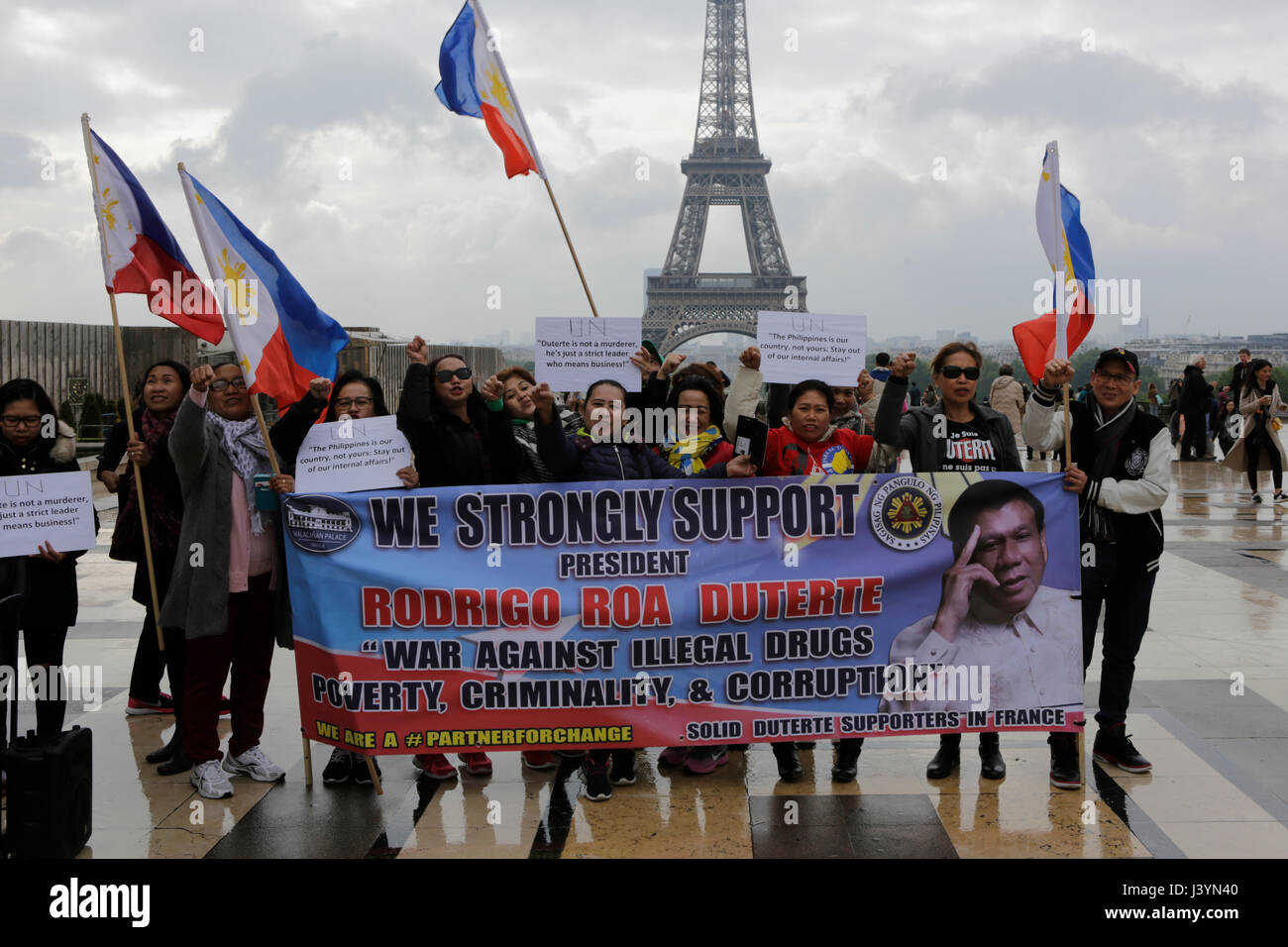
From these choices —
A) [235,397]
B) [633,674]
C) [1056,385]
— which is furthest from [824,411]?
[235,397]

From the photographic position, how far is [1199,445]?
73.6ft

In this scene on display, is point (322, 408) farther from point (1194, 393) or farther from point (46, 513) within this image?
point (1194, 393)

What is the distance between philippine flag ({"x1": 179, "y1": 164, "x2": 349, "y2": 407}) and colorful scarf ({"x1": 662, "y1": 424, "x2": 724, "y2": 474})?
5.12ft

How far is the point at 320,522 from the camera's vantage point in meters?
4.99

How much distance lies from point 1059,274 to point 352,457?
3158 millimetres

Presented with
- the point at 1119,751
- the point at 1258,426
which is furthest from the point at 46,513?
the point at 1258,426

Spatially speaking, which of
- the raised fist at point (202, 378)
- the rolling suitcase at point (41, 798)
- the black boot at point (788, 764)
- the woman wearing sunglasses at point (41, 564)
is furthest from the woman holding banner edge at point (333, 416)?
the black boot at point (788, 764)

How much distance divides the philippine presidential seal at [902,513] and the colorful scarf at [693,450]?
79 centimetres

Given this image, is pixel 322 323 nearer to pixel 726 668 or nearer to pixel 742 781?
pixel 726 668

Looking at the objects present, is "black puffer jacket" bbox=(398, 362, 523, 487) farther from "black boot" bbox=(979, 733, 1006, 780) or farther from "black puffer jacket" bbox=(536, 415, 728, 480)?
"black boot" bbox=(979, 733, 1006, 780)

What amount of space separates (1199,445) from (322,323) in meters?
20.7

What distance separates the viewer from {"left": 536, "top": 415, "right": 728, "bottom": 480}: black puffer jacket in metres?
4.97

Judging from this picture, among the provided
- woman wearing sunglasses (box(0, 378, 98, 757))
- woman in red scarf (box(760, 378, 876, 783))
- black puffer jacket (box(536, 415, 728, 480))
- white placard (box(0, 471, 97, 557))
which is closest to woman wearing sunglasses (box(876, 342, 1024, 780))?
woman in red scarf (box(760, 378, 876, 783))
